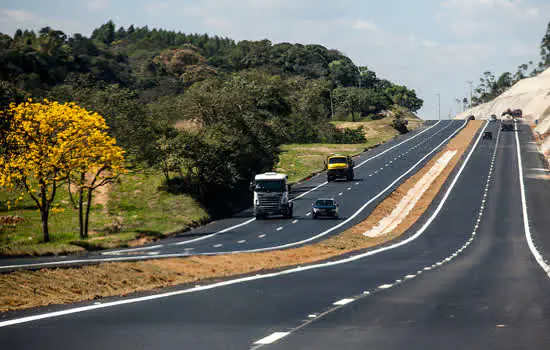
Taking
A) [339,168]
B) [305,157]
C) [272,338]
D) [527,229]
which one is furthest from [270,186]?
[272,338]

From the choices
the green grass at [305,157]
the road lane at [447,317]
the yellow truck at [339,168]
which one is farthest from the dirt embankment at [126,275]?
the green grass at [305,157]

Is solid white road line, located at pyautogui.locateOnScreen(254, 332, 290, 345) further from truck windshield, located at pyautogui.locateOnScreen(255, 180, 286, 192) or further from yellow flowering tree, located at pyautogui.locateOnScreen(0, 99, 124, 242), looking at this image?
truck windshield, located at pyautogui.locateOnScreen(255, 180, 286, 192)

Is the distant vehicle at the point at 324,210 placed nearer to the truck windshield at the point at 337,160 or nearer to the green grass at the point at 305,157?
the truck windshield at the point at 337,160

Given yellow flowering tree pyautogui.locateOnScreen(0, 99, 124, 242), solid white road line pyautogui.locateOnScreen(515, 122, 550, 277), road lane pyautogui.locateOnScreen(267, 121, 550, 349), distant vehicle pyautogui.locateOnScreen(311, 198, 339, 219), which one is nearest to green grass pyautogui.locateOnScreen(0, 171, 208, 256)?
yellow flowering tree pyautogui.locateOnScreen(0, 99, 124, 242)

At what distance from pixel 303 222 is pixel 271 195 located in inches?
136

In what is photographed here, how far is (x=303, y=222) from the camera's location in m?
67.4

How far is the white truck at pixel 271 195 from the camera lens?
6738cm

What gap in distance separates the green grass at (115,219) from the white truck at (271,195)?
→ 571cm

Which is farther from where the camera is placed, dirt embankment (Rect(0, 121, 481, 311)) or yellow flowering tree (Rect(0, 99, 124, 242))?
yellow flowering tree (Rect(0, 99, 124, 242))

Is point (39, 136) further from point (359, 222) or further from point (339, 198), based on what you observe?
point (339, 198)

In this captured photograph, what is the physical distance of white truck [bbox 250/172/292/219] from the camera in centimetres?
6738

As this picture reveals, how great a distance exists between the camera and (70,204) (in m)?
73.1

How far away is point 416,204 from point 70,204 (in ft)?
112

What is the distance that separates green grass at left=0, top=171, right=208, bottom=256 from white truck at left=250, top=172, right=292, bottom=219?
5.71 m
